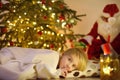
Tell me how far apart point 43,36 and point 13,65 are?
0.52 metres

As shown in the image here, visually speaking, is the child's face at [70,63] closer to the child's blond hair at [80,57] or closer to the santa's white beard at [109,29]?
the child's blond hair at [80,57]

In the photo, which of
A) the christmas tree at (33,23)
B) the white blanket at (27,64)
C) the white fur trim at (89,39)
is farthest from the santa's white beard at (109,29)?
the white blanket at (27,64)

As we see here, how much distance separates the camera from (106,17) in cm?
219

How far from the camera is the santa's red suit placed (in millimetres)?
2131

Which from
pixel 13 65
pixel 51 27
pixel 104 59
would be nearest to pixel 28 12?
pixel 51 27

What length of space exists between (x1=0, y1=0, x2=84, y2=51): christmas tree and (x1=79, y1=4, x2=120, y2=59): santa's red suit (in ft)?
1.06

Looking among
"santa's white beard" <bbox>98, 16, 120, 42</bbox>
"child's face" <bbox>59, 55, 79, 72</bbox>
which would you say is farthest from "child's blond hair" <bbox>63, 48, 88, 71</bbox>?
"santa's white beard" <bbox>98, 16, 120, 42</bbox>

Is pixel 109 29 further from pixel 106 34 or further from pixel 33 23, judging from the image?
pixel 33 23

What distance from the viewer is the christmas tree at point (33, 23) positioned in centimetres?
186

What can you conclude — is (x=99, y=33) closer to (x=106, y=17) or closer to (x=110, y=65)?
(x=106, y=17)

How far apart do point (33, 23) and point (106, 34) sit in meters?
0.63

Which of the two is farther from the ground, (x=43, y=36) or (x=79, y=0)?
(x=79, y=0)

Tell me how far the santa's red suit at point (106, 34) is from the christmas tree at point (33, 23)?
1.06ft

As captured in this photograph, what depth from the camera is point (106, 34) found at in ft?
→ 7.11
